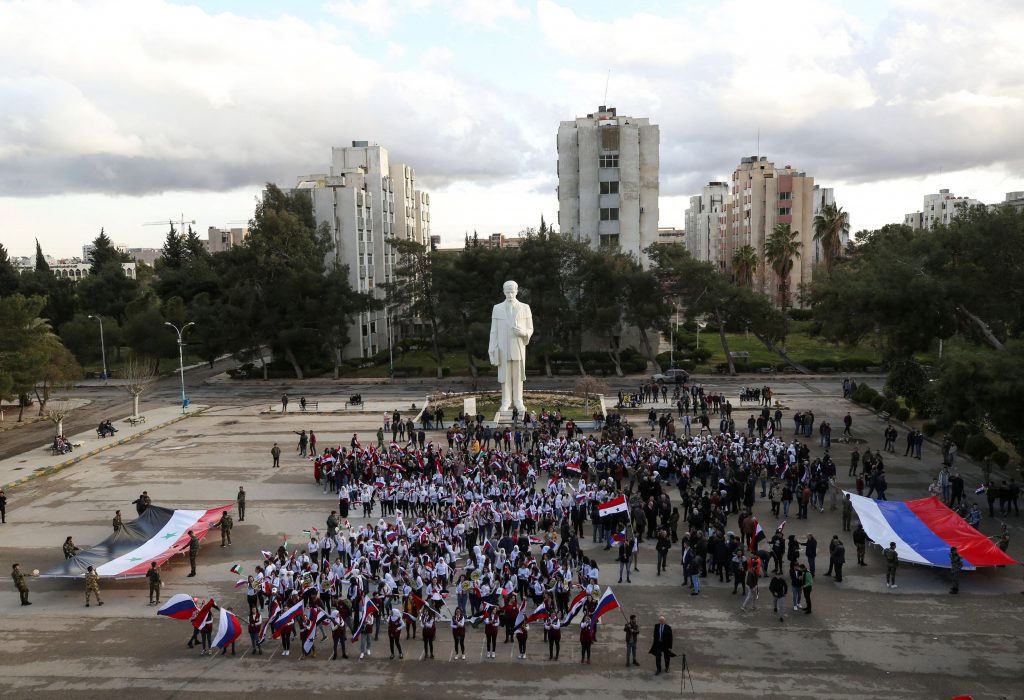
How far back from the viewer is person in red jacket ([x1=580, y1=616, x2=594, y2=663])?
15.2 metres

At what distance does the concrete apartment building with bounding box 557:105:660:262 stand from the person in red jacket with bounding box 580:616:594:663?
53.6 metres

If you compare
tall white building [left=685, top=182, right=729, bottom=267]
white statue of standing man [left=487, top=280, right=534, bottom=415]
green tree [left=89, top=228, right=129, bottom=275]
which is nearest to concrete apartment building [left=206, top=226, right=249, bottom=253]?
green tree [left=89, top=228, right=129, bottom=275]

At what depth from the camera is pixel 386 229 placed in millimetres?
83500

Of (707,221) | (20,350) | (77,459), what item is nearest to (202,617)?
(77,459)

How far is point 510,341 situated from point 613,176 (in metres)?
34.0

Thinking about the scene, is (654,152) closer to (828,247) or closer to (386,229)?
(828,247)

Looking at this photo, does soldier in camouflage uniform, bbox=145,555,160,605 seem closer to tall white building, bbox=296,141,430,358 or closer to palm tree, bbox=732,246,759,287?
tall white building, bbox=296,141,430,358

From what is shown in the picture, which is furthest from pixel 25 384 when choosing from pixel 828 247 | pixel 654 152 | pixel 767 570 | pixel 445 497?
pixel 828 247

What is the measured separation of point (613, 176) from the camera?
67625 mm

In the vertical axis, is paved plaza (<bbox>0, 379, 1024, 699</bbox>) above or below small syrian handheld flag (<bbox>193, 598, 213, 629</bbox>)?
below

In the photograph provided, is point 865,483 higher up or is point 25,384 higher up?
point 25,384

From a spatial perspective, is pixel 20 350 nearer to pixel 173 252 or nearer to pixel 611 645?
pixel 611 645

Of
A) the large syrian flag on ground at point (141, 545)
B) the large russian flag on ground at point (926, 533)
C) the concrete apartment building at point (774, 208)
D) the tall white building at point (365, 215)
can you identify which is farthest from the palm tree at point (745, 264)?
the large syrian flag on ground at point (141, 545)

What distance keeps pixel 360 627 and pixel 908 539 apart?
14.7 meters
